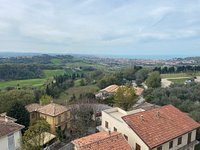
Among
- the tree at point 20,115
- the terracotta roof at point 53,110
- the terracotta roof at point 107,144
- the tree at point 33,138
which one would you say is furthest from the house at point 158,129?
the tree at point 20,115

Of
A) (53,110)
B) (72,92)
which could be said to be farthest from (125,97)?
(72,92)

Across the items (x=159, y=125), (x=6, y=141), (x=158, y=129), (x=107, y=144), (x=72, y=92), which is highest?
(x=159, y=125)

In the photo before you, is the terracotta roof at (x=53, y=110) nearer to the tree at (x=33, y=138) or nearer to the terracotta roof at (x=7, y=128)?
the terracotta roof at (x=7, y=128)

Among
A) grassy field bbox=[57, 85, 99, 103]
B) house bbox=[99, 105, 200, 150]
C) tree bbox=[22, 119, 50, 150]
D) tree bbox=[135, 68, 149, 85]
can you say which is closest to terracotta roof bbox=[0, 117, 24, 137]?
tree bbox=[22, 119, 50, 150]

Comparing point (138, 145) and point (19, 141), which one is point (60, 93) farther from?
point (138, 145)

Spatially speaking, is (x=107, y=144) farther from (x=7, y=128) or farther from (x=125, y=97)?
(x=125, y=97)

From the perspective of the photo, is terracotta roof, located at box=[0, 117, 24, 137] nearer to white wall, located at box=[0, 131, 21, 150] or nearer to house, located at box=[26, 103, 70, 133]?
white wall, located at box=[0, 131, 21, 150]

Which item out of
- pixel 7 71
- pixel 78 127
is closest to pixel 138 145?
pixel 78 127
